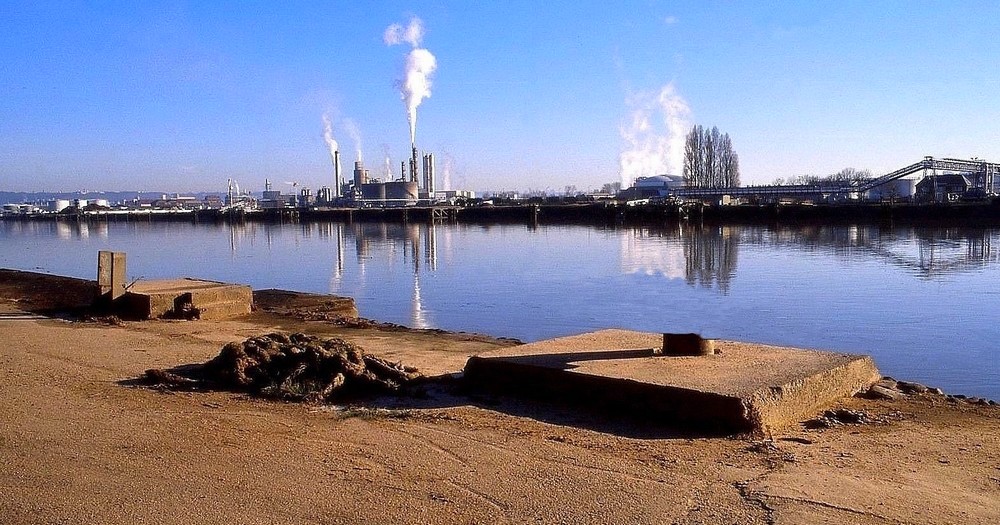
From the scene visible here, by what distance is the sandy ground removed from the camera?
4816mm

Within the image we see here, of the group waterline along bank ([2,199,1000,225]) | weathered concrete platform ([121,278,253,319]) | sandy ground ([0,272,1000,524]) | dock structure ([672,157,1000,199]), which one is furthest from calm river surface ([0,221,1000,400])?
dock structure ([672,157,1000,199])

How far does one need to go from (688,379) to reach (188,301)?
9.96 meters

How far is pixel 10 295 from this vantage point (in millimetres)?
19562

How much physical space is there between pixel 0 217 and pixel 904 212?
122 metres

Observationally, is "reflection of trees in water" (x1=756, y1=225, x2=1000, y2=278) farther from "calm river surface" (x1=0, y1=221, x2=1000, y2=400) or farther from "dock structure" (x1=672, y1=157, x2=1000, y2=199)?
"dock structure" (x1=672, y1=157, x2=1000, y2=199)

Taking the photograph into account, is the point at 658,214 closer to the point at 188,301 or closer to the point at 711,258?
the point at 711,258

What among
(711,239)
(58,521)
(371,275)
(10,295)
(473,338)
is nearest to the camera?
(58,521)

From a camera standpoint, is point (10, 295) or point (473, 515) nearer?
point (473, 515)

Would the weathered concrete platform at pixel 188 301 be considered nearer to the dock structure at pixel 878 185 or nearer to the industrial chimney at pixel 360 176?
the dock structure at pixel 878 185

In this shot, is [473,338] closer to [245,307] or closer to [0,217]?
[245,307]

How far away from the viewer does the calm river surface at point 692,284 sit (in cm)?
1315

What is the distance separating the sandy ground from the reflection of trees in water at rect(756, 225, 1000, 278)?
59.4 feet

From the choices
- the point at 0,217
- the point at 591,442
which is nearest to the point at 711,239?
the point at 591,442

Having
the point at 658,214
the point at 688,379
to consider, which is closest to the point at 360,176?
the point at 658,214
